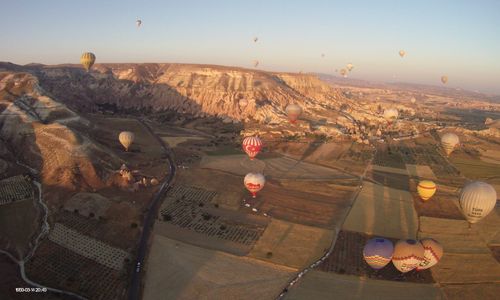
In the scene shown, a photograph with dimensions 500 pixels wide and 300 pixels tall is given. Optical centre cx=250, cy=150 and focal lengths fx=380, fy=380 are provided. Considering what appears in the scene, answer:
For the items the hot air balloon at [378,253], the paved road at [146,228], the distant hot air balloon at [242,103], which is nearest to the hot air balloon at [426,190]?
the hot air balloon at [378,253]

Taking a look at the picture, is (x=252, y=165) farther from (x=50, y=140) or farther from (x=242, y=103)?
(x=242, y=103)

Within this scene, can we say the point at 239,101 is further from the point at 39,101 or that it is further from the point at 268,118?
the point at 39,101

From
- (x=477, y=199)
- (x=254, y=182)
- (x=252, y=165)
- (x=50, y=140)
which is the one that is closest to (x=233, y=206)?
(x=254, y=182)

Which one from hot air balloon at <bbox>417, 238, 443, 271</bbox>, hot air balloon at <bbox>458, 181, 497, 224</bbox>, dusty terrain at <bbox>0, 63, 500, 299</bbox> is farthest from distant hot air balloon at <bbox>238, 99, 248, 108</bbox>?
hot air balloon at <bbox>417, 238, 443, 271</bbox>

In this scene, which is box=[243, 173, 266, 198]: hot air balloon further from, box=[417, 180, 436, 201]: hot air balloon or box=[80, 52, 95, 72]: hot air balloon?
box=[80, 52, 95, 72]: hot air balloon

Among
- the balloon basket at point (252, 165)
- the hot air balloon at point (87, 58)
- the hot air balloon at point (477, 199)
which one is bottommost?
the balloon basket at point (252, 165)

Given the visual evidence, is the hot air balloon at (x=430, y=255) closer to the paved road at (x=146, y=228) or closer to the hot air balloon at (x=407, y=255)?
the hot air balloon at (x=407, y=255)
